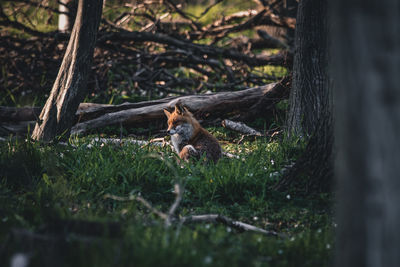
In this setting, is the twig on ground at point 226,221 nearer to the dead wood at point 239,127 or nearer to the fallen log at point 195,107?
the dead wood at point 239,127

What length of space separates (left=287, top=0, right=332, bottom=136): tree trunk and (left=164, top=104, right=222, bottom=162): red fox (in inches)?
52.7

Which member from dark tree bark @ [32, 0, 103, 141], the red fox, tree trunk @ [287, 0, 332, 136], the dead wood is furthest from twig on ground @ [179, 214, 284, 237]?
the dead wood

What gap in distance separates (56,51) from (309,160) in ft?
26.5

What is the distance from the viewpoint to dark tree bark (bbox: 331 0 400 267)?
1.93m

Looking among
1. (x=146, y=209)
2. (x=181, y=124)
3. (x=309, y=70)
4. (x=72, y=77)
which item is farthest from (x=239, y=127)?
(x=146, y=209)

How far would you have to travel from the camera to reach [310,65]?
19.6 feet

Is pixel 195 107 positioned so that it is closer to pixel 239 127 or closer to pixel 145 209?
pixel 239 127

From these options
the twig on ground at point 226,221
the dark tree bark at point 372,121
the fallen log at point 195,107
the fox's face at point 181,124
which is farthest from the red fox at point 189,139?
the dark tree bark at point 372,121

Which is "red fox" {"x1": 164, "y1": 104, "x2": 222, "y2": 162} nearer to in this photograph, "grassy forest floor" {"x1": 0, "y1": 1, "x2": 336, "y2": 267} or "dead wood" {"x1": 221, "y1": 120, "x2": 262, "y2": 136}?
"grassy forest floor" {"x1": 0, "y1": 1, "x2": 336, "y2": 267}

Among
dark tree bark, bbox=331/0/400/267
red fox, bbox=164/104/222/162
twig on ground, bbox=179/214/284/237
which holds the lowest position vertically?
twig on ground, bbox=179/214/284/237

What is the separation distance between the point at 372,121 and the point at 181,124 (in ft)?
15.7

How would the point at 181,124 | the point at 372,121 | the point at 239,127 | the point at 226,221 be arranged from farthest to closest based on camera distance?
the point at 239,127 < the point at 181,124 < the point at 226,221 < the point at 372,121

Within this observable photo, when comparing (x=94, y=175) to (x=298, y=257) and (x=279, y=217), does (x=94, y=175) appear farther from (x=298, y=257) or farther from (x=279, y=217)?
(x=298, y=257)

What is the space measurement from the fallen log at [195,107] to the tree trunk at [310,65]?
1829 millimetres
